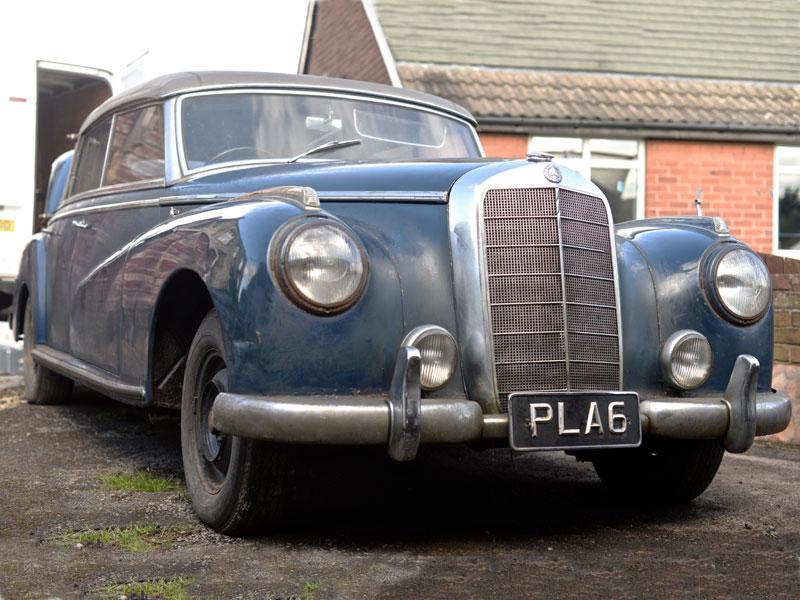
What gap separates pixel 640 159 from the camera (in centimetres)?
1364

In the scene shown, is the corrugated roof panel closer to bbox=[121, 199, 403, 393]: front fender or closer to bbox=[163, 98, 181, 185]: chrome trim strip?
bbox=[163, 98, 181, 185]: chrome trim strip

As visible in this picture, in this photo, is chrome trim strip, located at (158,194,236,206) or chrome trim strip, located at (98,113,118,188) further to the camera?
chrome trim strip, located at (98,113,118,188)

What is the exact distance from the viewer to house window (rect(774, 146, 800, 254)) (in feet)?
46.6

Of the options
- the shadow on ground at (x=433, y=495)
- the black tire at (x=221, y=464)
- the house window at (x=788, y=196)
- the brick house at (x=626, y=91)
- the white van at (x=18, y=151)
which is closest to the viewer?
the black tire at (x=221, y=464)

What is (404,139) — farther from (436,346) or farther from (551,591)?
(551,591)

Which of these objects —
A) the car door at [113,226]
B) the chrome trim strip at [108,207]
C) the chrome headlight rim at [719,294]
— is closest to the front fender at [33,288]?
the chrome trim strip at [108,207]

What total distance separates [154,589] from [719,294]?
86.5 inches

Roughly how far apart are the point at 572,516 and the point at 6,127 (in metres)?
7.23

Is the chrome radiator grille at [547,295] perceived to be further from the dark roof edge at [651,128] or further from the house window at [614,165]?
the house window at [614,165]

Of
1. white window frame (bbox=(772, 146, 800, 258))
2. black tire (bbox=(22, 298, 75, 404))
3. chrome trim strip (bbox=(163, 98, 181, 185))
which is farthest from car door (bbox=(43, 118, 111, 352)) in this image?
white window frame (bbox=(772, 146, 800, 258))

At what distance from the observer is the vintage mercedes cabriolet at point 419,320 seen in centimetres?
346

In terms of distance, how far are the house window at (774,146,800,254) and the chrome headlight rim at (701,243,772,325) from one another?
10.7 meters

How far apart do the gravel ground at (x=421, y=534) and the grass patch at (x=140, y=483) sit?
54 mm

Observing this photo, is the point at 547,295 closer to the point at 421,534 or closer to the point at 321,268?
the point at 321,268
